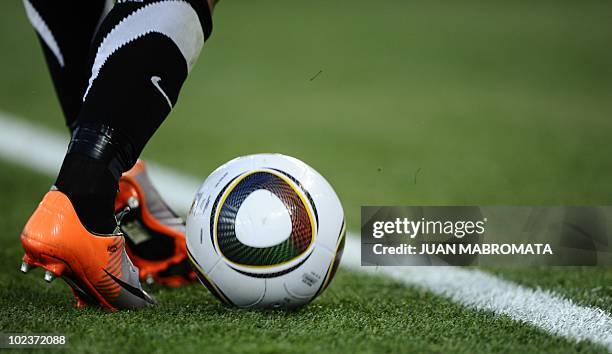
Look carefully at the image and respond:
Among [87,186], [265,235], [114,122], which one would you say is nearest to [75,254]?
[87,186]

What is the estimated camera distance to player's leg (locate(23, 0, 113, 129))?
8.10 feet

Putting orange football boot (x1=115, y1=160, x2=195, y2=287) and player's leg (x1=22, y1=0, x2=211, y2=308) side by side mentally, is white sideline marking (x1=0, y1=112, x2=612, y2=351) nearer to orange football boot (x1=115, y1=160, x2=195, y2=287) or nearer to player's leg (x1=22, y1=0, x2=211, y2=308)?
orange football boot (x1=115, y1=160, x2=195, y2=287)

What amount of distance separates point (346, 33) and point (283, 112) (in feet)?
7.93

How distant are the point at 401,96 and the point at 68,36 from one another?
3799 mm

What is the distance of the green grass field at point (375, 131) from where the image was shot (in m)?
1.88

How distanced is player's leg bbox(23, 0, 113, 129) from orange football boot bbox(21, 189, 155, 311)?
710 mm

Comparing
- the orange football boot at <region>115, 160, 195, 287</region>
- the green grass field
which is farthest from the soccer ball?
the orange football boot at <region>115, 160, 195, 287</region>

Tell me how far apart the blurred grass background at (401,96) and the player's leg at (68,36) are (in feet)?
4.44

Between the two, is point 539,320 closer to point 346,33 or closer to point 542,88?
point 542,88

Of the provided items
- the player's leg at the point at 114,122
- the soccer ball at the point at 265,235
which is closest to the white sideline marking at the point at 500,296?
the soccer ball at the point at 265,235

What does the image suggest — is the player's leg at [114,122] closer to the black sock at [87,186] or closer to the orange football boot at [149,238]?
the black sock at [87,186]

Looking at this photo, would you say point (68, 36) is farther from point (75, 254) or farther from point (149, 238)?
point (75, 254)

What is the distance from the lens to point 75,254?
1903 millimetres

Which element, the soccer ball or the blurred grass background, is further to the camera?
the blurred grass background
